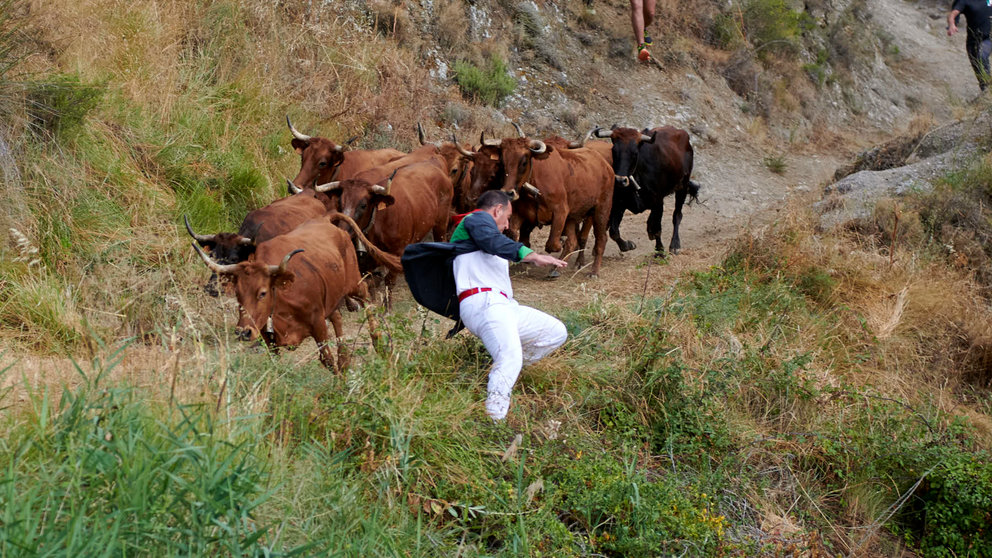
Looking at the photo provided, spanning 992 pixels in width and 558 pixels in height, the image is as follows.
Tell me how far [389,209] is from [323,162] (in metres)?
1.85

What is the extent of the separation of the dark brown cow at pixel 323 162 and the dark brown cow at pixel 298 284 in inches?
107

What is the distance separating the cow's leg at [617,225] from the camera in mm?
13266

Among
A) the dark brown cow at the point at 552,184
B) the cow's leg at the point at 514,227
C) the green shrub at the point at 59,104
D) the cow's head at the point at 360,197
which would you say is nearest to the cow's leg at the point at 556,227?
the dark brown cow at the point at 552,184

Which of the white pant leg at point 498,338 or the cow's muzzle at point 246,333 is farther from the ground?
the white pant leg at point 498,338

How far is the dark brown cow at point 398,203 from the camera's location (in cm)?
934

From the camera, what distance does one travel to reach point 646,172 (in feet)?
43.4

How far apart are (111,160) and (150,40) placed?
311 centimetres

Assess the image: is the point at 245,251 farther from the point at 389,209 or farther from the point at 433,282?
the point at 433,282

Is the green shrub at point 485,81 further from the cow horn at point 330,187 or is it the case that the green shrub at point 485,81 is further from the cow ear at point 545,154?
the cow horn at point 330,187

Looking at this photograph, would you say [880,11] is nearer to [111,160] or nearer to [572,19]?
[572,19]

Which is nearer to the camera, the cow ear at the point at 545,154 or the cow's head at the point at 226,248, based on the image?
the cow's head at the point at 226,248

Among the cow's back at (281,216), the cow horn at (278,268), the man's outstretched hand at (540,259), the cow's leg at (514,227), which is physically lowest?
the cow's leg at (514,227)

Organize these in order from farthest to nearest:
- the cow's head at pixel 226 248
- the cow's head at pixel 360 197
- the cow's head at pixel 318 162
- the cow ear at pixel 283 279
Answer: the cow's head at pixel 318 162, the cow's head at pixel 360 197, the cow's head at pixel 226 248, the cow ear at pixel 283 279

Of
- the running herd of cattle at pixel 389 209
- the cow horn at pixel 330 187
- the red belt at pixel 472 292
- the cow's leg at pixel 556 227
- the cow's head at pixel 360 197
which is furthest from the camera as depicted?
the cow's leg at pixel 556 227
